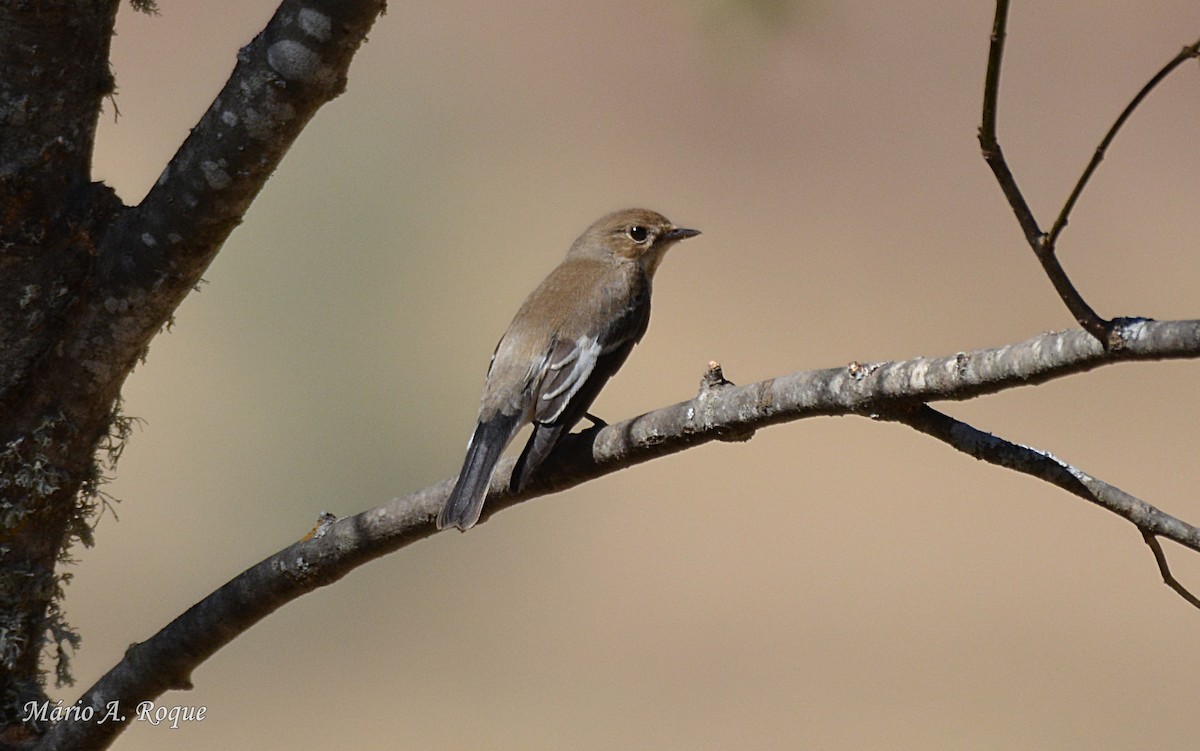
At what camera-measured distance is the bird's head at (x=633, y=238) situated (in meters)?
5.09

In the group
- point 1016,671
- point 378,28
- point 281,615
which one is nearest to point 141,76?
point 378,28

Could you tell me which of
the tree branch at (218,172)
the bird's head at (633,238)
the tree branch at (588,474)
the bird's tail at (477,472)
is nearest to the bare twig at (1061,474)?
the tree branch at (588,474)

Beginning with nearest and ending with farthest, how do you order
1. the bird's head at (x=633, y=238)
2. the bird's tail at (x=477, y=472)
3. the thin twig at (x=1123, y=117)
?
the thin twig at (x=1123, y=117) < the bird's tail at (x=477, y=472) < the bird's head at (x=633, y=238)

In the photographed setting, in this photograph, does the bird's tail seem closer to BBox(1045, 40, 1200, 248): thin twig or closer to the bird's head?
the bird's head

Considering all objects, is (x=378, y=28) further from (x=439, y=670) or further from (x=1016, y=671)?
(x=1016, y=671)

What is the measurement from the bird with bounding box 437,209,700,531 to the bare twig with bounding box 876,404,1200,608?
1.25 meters

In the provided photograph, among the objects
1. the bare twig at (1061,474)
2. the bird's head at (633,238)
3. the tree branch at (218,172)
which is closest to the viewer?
the bare twig at (1061,474)

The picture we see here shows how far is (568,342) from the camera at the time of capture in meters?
4.25

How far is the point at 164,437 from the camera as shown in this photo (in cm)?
1247

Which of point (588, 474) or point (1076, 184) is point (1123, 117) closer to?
point (1076, 184)

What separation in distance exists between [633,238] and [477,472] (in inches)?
78.5

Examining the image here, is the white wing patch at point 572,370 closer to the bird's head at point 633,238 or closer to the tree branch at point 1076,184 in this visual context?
the bird's head at point 633,238

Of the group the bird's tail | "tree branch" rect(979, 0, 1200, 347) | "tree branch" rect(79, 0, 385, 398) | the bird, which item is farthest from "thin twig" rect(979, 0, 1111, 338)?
the bird

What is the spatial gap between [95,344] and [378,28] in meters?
16.1
